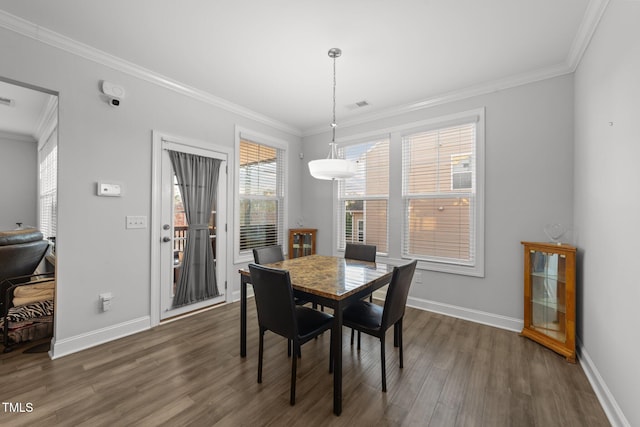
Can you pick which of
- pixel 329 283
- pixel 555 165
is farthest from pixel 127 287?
pixel 555 165

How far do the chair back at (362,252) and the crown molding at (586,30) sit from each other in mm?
2537

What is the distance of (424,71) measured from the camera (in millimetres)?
2846

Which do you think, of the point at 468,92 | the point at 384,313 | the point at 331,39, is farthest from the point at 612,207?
the point at 331,39

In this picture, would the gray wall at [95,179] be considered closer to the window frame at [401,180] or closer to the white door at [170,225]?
Answer: the white door at [170,225]

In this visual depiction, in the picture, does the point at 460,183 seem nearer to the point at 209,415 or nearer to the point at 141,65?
the point at 209,415

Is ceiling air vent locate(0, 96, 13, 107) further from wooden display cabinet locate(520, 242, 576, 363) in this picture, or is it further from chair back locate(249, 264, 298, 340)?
wooden display cabinet locate(520, 242, 576, 363)

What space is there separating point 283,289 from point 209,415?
901 millimetres

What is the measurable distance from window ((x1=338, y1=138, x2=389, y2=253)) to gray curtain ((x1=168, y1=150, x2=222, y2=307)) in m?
2.00

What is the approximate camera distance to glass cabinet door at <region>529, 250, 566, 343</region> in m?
2.49

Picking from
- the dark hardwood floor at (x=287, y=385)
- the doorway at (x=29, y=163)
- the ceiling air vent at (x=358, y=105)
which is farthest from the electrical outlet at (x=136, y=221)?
the ceiling air vent at (x=358, y=105)

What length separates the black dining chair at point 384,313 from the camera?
187 centimetres

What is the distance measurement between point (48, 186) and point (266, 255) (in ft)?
14.6

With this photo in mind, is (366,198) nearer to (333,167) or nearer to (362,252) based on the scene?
(362,252)

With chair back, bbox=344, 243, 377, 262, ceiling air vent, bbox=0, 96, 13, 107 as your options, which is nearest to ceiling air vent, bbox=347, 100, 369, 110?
chair back, bbox=344, 243, 377, 262
